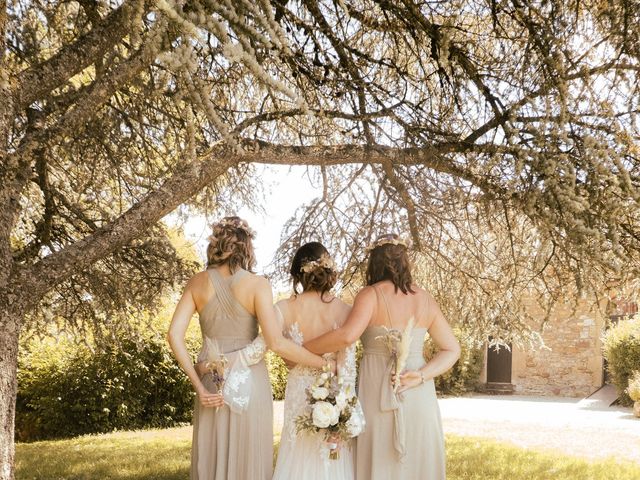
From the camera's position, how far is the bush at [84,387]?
11.9 m

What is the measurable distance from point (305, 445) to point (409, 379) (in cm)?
71

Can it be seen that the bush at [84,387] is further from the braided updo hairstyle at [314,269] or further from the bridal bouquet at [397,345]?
the bridal bouquet at [397,345]

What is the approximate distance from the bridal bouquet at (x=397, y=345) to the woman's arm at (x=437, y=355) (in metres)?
0.06

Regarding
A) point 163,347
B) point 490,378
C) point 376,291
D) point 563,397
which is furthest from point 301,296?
point 490,378

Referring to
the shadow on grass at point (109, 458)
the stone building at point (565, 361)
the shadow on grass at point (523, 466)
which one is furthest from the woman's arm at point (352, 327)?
the stone building at point (565, 361)

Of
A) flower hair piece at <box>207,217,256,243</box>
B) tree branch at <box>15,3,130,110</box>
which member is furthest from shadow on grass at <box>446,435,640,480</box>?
tree branch at <box>15,3,130,110</box>

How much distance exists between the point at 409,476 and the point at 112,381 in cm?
875

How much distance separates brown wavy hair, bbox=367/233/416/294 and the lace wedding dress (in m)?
0.46

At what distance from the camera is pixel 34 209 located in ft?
24.9

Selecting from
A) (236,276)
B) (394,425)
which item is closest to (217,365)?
(236,276)

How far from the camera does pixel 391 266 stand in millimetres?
4273

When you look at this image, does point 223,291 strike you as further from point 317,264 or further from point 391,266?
point 391,266

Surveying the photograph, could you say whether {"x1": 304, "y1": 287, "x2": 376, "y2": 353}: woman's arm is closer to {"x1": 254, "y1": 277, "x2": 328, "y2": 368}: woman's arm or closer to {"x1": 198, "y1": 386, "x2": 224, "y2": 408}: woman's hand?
{"x1": 254, "y1": 277, "x2": 328, "y2": 368}: woman's arm

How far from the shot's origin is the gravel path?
10.0 m
